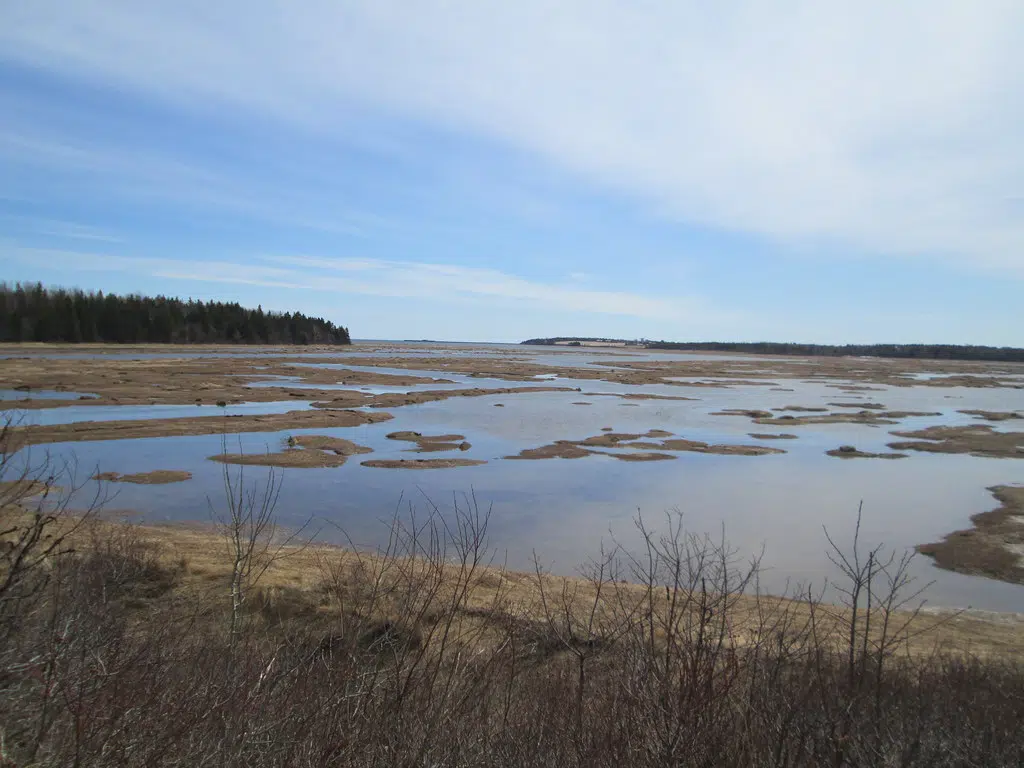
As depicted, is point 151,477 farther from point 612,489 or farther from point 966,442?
point 966,442

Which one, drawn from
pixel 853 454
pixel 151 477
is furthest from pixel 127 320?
pixel 853 454

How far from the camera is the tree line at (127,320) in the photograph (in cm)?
6681

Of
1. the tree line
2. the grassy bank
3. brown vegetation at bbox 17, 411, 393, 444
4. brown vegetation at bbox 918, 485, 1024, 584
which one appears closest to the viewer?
the grassy bank

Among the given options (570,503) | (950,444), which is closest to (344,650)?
(570,503)

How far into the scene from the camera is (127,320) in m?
74.1

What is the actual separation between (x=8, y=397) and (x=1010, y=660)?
30466 millimetres

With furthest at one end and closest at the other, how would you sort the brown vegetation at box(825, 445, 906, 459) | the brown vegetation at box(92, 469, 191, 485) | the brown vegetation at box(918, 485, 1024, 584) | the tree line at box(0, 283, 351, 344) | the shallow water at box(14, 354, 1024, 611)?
the tree line at box(0, 283, 351, 344), the brown vegetation at box(825, 445, 906, 459), the brown vegetation at box(92, 469, 191, 485), the shallow water at box(14, 354, 1024, 611), the brown vegetation at box(918, 485, 1024, 584)

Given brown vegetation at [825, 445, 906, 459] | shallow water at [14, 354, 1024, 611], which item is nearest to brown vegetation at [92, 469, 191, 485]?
shallow water at [14, 354, 1024, 611]

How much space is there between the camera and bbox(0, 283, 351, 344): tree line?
66.8 m

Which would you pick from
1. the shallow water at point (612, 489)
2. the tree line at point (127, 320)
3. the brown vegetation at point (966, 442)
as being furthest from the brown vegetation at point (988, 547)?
the tree line at point (127, 320)

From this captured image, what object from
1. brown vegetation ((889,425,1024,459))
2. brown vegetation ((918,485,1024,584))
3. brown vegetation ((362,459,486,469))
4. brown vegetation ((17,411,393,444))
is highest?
brown vegetation ((17,411,393,444))

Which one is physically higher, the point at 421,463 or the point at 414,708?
the point at 414,708

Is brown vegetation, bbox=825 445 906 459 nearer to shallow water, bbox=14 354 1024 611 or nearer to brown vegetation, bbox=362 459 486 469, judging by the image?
shallow water, bbox=14 354 1024 611

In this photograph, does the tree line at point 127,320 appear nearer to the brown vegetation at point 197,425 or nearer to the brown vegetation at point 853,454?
the brown vegetation at point 197,425
